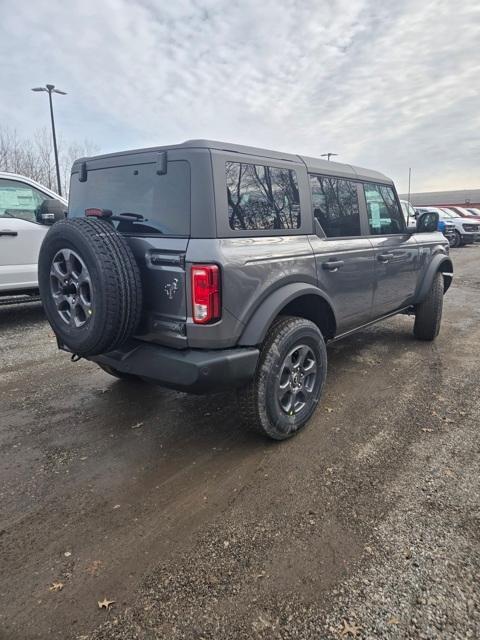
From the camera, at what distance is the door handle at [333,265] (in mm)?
3380

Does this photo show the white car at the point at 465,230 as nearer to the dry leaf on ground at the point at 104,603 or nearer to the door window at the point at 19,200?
the door window at the point at 19,200

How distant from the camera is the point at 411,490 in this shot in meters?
2.56

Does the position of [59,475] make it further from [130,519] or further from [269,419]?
[269,419]

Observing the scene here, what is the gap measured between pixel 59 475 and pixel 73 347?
814 millimetres

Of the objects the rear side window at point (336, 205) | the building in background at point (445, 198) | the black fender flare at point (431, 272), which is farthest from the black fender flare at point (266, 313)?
the building in background at point (445, 198)

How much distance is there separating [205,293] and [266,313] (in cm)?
48

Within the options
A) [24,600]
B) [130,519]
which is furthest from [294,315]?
[24,600]

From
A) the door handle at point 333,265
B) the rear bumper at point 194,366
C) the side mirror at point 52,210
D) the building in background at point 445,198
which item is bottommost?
the rear bumper at point 194,366

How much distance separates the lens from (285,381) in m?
3.07

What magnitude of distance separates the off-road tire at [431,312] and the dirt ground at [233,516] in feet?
4.38

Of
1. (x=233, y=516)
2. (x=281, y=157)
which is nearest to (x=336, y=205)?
(x=281, y=157)

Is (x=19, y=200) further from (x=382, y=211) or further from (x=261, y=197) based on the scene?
(x=382, y=211)

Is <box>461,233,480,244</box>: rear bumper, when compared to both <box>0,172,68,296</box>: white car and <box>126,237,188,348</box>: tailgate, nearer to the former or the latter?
<box>0,172,68,296</box>: white car

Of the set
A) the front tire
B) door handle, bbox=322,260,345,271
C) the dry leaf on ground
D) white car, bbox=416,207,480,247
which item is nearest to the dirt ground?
the dry leaf on ground
